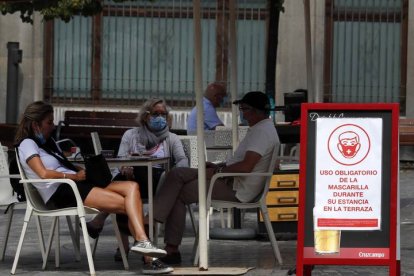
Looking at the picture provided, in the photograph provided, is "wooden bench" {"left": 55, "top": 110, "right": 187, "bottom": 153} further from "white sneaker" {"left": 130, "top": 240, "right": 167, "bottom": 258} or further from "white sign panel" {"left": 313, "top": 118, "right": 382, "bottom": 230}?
"white sign panel" {"left": 313, "top": 118, "right": 382, "bottom": 230}

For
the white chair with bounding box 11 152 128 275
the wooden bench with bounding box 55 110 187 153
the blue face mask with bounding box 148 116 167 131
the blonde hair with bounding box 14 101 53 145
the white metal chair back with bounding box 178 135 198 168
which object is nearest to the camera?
the white chair with bounding box 11 152 128 275

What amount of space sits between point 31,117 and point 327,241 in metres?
2.71

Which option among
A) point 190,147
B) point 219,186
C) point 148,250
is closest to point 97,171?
point 148,250

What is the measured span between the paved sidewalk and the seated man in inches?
11.3

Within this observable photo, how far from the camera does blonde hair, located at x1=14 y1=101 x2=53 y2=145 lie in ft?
33.0

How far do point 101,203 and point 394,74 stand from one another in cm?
1367

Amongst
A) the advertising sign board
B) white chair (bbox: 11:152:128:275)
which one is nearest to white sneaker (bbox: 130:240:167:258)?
white chair (bbox: 11:152:128:275)

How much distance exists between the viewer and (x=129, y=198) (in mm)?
9961

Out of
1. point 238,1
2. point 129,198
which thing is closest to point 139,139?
point 129,198

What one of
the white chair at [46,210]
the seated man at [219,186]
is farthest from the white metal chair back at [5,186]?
the seated man at [219,186]

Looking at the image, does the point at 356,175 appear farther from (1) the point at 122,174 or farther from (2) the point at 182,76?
(2) the point at 182,76

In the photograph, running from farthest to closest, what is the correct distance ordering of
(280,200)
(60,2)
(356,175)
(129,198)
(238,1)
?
(238,1)
(60,2)
(280,200)
(129,198)
(356,175)

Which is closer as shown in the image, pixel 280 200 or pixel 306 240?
pixel 306 240

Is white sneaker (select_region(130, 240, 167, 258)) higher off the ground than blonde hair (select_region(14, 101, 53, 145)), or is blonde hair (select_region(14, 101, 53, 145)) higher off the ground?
blonde hair (select_region(14, 101, 53, 145))
